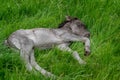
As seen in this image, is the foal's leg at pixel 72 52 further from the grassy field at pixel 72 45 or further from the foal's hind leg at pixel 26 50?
the foal's hind leg at pixel 26 50

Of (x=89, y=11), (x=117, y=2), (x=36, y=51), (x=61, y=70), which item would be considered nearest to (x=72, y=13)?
(x=89, y=11)

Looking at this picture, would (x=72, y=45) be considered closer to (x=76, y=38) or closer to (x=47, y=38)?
(x=76, y=38)

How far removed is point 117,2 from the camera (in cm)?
741

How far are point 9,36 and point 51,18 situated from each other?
1.14m

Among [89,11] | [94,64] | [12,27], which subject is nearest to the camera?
[94,64]

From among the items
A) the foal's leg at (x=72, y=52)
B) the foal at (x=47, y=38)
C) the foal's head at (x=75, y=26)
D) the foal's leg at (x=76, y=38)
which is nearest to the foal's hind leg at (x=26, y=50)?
the foal at (x=47, y=38)

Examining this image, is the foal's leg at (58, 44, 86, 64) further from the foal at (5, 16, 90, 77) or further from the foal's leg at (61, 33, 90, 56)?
the foal's leg at (61, 33, 90, 56)

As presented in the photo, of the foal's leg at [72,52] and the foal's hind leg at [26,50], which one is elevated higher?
the foal's hind leg at [26,50]

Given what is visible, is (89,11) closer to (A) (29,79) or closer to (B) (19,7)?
(B) (19,7)

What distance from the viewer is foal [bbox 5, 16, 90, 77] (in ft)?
18.6

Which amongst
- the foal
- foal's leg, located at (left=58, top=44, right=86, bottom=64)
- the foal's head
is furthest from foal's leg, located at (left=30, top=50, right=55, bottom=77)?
the foal's head

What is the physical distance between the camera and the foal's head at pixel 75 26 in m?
6.62

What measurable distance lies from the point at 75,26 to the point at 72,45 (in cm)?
53

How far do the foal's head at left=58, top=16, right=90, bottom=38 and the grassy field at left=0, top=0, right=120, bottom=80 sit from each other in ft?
0.51
